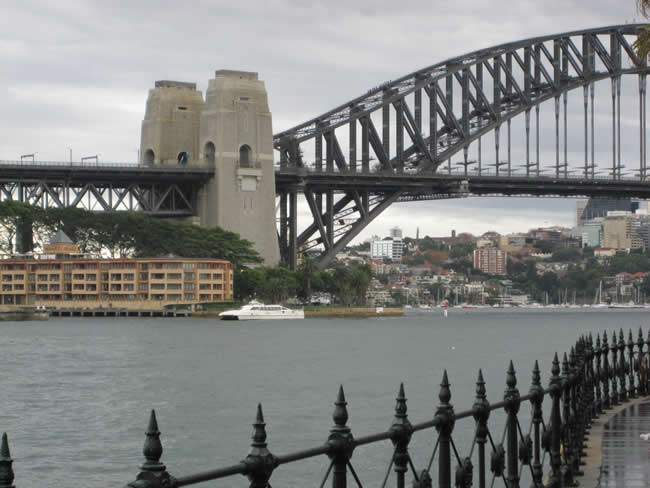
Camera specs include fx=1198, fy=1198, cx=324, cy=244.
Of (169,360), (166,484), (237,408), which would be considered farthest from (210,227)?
(166,484)

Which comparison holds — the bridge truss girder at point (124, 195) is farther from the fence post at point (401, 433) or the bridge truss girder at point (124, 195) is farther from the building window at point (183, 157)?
the fence post at point (401, 433)

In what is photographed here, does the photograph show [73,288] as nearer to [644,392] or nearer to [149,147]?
[149,147]

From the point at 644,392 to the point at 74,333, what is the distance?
224 feet

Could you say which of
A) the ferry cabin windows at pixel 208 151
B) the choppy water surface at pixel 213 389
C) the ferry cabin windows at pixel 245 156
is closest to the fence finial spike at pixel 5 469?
the choppy water surface at pixel 213 389

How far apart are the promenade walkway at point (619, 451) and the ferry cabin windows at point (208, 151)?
3688 inches

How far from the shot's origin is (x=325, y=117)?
→ 109m

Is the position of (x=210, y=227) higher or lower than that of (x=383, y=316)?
higher

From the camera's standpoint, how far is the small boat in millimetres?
107188

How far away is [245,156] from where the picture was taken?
352 feet

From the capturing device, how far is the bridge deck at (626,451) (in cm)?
1066

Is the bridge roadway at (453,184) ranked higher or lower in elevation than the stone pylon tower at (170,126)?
lower

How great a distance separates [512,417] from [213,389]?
34.5 meters

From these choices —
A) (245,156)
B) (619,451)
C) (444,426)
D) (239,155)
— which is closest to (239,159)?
(239,155)

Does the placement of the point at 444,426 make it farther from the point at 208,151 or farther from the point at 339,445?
the point at 208,151
